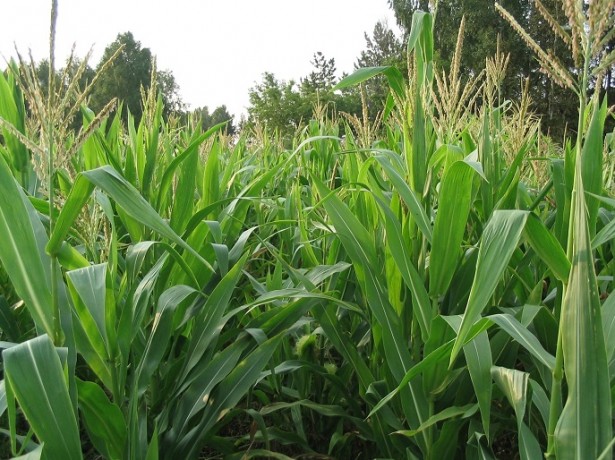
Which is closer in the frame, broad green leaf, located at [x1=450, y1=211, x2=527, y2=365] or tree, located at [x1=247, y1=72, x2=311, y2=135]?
broad green leaf, located at [x1=450, y1=211, x2=527, y2=365]

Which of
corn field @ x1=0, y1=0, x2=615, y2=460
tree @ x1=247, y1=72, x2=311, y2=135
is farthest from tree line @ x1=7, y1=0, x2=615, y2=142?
corn field @ x1=0, y1=0, x2=615, y2=460

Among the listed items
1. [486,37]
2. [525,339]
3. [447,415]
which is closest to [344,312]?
[447,415]

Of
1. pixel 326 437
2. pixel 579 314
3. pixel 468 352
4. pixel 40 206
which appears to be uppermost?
pixel 40 206

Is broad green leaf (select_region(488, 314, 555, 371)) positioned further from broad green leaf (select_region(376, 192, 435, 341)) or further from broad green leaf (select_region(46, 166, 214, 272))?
broad green leaf (select_region(46, 166, 214, 272))

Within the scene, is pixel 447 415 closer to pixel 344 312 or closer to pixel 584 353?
pixel 584 353

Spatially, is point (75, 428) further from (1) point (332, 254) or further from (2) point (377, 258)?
(1) point (332, 254)

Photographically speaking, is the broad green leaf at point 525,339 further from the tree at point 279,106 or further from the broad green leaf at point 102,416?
the tree at point 279,106

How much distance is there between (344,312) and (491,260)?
2.76 ft

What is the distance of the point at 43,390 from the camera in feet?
3.06

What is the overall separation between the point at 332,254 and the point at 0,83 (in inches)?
57.4

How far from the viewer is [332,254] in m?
1.85

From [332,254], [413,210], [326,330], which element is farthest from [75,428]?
[332,254]

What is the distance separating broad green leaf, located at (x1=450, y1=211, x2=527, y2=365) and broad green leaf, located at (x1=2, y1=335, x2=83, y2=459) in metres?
0.68

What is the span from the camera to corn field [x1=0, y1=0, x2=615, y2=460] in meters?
0.95
